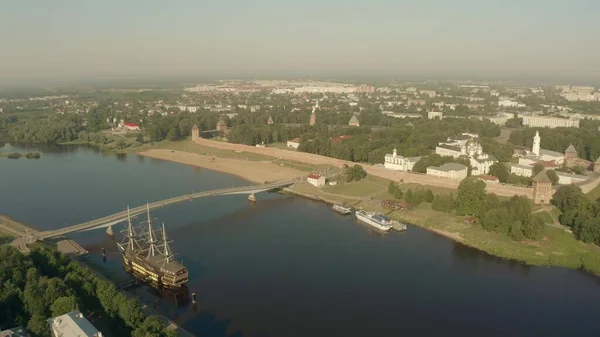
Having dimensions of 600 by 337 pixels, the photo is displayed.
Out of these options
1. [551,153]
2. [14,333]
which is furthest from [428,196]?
[14,333]

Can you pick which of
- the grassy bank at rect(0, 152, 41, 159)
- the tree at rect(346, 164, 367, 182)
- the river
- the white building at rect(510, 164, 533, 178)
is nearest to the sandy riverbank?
the tree at rect(346, 164, 367, 182)

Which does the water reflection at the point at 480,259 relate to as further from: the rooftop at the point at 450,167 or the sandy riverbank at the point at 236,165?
the sandy riverbank at the point at 236,165

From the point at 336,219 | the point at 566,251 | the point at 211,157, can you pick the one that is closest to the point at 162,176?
the point at 211,157

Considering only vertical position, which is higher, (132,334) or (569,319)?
(132,334)

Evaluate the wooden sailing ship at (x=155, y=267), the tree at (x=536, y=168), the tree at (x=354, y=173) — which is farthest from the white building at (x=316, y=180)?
the wooden sailing ship at (x=155, y=267)

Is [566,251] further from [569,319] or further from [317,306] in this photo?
[317,306]

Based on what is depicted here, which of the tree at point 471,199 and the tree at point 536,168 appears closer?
the tree at point 471,199

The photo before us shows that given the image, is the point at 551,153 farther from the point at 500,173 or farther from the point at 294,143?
the point at 294,143
